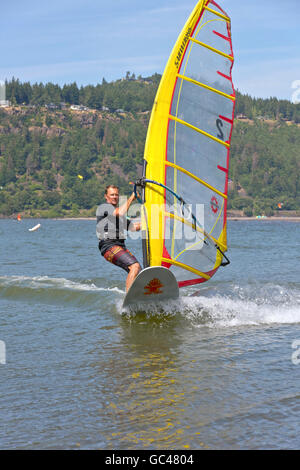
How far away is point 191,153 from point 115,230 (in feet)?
5.69

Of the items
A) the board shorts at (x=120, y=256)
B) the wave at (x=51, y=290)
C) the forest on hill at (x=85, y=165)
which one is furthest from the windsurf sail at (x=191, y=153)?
the forest on hill at (x=85, y=165)

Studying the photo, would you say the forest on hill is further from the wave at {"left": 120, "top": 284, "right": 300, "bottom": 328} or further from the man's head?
the man's head

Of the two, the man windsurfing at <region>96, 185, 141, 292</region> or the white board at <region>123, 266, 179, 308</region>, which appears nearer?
the white board at <region>123, 266, 179, 308</region>

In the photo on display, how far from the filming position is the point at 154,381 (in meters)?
5.90

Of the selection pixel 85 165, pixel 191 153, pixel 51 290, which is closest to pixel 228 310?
pixel 191 153

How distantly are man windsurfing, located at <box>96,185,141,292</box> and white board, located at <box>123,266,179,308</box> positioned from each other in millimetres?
180

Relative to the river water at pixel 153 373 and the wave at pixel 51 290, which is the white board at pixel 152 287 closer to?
the river water at pixel 153 373

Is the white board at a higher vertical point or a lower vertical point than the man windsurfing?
lower

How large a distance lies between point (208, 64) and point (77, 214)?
13280 centimetres

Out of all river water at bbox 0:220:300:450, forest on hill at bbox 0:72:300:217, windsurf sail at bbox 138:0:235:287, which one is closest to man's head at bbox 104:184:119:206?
windsurf sail at bbox 138:0:235:287

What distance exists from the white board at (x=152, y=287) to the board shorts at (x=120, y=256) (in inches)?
15.5

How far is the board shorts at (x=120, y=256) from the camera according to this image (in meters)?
8.54

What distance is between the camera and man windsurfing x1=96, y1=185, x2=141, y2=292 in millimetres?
8516
